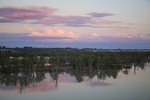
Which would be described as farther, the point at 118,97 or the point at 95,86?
the point at 95,86

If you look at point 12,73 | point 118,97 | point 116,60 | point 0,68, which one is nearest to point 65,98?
point 118,97

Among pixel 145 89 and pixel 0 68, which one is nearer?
pixel 145 89

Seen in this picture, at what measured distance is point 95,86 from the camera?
723 cm

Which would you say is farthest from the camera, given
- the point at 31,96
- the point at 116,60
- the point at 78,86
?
the point at 116,60

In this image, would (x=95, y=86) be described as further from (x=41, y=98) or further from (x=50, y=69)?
(x=50, y=69)

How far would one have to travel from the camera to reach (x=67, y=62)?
13.4 metres

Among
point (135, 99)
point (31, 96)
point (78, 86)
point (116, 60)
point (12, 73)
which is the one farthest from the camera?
point (116, 60)

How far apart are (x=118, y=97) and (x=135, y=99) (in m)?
0.37

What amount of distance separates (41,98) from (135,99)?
6.76ft

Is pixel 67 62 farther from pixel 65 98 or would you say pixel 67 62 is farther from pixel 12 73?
pixel 65 98

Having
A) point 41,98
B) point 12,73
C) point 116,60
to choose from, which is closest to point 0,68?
point 12,73

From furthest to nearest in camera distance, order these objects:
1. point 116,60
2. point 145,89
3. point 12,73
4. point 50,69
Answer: point 116,60
point 50,69
point 12,73
point 145,89

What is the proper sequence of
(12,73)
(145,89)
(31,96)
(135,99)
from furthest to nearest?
(12,73), (145,89), (31,96), (135,99)

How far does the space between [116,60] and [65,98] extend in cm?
749
